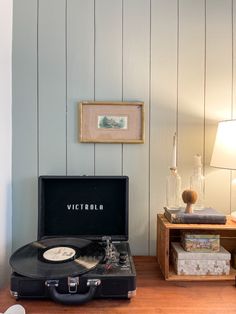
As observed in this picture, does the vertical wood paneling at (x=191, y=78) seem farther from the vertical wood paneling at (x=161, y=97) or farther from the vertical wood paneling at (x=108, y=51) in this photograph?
the vertical wood paneling at (x=108, y=51)

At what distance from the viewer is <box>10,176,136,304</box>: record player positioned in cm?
83

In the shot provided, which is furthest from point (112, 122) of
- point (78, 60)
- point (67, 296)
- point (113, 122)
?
point (67, 296)

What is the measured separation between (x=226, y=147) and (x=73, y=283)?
760mm

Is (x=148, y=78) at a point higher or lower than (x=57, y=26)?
lower

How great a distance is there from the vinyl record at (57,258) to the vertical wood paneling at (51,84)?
37 cm

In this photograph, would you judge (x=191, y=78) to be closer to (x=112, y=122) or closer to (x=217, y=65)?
(x=217, y=65)

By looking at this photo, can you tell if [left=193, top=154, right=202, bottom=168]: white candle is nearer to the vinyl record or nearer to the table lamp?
the table lamp

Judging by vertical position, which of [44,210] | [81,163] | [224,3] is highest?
[224,3]

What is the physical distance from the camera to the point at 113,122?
1.22m

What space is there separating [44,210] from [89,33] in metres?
0.84

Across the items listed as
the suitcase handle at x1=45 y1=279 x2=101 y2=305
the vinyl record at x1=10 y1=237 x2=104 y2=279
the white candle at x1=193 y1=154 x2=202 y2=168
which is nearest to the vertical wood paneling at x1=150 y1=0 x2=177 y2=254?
the white candle at x1=193 y1=154 x2=202 y2=168

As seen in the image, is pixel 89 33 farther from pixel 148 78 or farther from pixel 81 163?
pixel 81 163

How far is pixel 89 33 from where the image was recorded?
1.22m

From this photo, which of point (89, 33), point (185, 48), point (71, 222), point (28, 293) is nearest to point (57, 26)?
point (89, 33)
